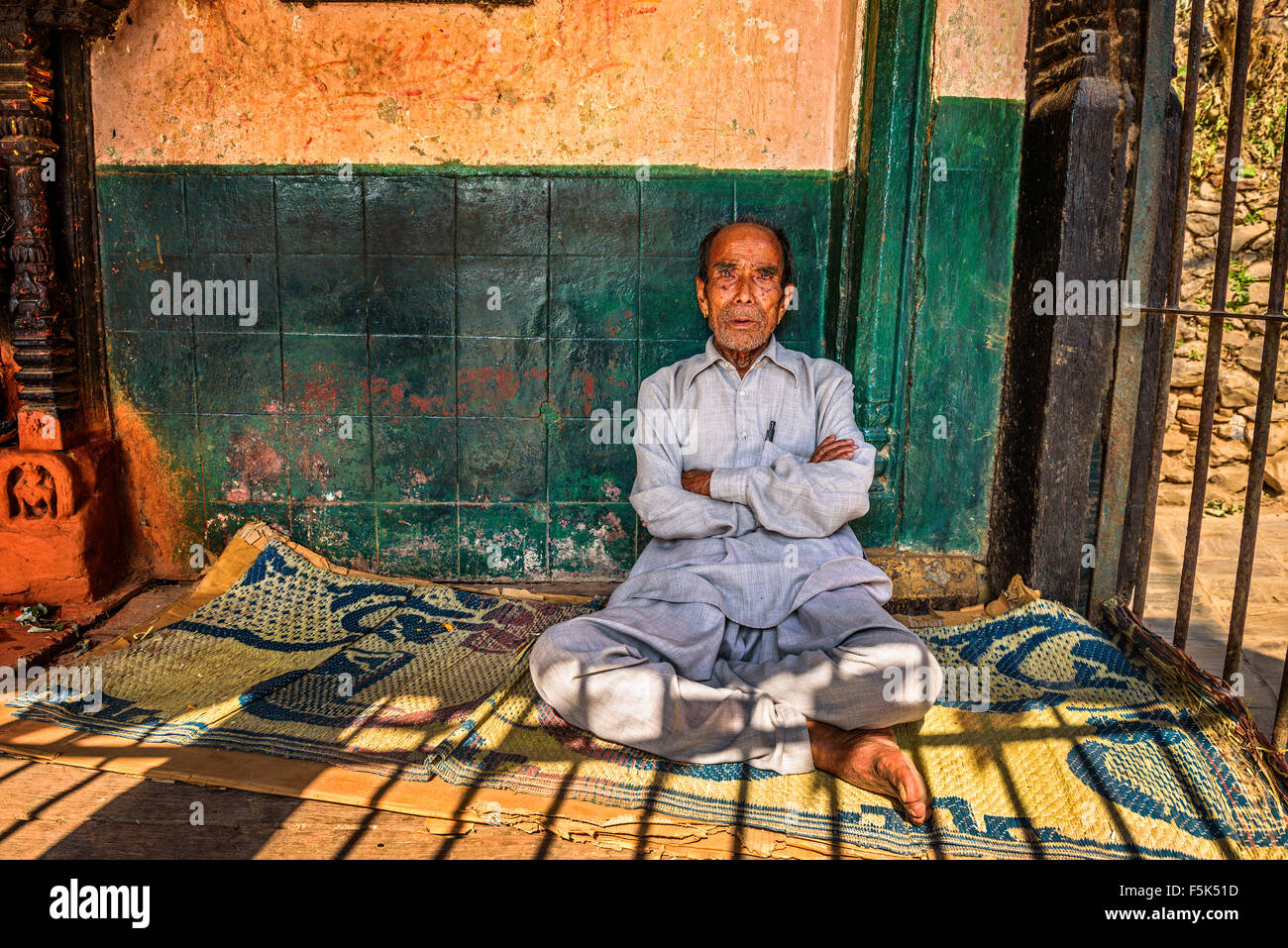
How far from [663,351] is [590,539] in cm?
94

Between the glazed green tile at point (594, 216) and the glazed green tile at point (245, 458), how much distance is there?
156cm

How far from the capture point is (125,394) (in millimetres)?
4078

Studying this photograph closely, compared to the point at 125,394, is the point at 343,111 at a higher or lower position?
higher

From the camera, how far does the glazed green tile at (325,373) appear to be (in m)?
4.03

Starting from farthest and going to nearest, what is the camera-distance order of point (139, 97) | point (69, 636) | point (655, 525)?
point (139, 97)
point (69, 636)
point (655, 525)

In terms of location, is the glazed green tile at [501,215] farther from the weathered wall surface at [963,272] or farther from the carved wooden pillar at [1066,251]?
the carved wooden pillar at [1066,251]

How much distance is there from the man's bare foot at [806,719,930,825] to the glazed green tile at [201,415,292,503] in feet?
9.01

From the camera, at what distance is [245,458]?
4113mm

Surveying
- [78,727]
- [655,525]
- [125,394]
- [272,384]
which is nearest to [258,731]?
[78,727]

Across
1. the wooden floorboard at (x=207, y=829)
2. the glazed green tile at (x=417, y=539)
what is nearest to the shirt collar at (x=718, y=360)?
the glazed green tile at (x=417, y=539)

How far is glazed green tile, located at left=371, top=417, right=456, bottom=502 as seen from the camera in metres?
4.09
